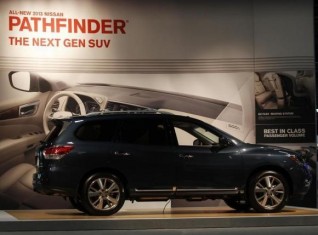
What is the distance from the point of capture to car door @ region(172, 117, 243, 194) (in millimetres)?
8773

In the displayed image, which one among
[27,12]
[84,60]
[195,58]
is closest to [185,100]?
[195,58]

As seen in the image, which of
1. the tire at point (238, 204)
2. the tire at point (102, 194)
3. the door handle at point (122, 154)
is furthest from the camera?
the tire at point (238, 204)

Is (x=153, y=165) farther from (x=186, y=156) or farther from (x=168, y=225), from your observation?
(x=168, y=225)

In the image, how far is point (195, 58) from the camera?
37.8 feet

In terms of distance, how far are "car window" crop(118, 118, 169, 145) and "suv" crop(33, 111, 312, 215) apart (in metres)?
0.02

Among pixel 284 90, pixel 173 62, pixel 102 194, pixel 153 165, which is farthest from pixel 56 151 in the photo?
pixel 284 90

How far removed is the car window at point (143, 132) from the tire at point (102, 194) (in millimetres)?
657

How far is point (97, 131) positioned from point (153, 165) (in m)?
1.01

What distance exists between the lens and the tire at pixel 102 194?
8469 mm

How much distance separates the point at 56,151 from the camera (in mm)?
8383

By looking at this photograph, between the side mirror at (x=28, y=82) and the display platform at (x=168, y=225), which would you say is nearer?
the display platform at (x=168, y=225)

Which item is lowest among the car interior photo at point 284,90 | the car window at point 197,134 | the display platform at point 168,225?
the display platform at point 168,225

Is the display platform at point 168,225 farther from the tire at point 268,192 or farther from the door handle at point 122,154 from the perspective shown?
the door handle at point 122,154

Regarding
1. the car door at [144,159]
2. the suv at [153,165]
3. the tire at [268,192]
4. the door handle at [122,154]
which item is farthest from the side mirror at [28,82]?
the tire at [268,192]
